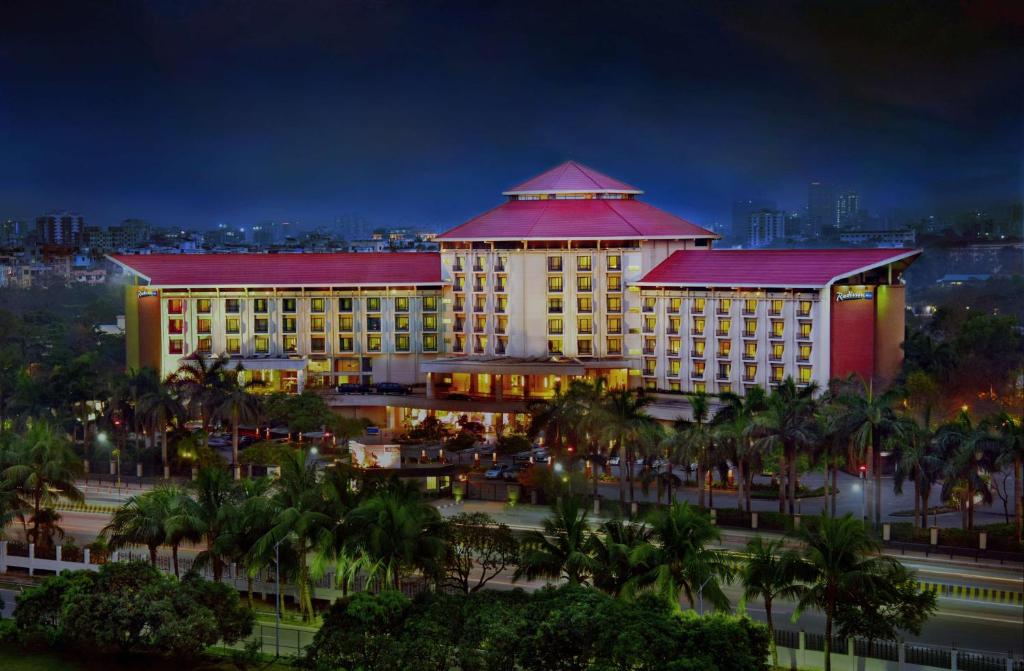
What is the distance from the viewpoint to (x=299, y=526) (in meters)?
20.8

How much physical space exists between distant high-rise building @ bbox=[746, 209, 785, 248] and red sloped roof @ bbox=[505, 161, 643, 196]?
6086 mm

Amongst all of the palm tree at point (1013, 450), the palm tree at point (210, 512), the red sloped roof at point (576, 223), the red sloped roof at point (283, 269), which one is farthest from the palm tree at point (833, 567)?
the red sloped roof at point (283, 269)

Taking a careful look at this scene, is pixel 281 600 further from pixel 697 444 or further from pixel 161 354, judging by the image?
pixel 161 354

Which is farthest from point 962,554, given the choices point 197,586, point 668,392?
point 668,392

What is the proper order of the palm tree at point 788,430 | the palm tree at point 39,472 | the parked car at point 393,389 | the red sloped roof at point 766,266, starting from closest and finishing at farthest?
the palm tree at point 39,472 → the palm tree at point 788,430 → the red sloped roof at point 766,266 → the parked car at point 393,389

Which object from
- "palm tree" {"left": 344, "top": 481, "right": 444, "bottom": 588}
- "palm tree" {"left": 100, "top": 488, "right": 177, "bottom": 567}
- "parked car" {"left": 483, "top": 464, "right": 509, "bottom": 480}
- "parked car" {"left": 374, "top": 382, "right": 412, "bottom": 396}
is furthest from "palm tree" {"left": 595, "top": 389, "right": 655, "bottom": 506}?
"parked car" {"left": 374, "top": 382, "right": 412, "bottom": 396}

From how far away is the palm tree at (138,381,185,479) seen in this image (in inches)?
1315

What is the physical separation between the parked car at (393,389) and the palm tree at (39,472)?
16.9 meters

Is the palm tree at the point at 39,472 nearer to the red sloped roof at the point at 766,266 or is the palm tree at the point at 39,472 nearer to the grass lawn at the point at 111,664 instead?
the grass lawn at the point at 111,664

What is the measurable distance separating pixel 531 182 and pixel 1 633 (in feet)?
96.1

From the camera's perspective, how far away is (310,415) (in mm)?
37156

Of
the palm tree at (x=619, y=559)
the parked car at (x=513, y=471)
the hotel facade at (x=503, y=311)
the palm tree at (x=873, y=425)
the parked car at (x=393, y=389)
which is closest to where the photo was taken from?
the palm tree at (x=619, y=559)

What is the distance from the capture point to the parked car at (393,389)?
4384cm

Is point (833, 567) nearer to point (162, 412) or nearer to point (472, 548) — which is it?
point (472, 548)
